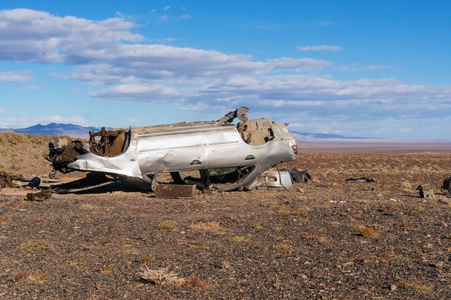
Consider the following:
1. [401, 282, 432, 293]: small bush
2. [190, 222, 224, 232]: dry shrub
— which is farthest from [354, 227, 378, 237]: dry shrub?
[401, 282, 432, 293]: small bush

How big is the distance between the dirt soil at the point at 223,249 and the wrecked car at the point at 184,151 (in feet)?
4.64

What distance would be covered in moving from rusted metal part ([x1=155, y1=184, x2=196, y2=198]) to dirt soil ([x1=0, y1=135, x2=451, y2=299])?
816mm

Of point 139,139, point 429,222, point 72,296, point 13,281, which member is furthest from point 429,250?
point 139,139

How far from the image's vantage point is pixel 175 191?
63.7 feet

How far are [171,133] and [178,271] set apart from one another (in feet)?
36.1

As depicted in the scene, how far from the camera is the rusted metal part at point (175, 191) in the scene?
762 inches

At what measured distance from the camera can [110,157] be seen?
62.1ft

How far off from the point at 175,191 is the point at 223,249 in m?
8.78

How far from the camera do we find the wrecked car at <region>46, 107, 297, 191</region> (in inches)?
752

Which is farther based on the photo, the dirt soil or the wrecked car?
the wrecked car

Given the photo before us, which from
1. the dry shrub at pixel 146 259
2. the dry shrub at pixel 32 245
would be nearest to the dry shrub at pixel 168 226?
the dry shrub at pixel 32 245

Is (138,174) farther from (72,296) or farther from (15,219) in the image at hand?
(72,296)

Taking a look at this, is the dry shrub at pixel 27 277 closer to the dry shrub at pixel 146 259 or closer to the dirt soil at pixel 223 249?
the dirt soil at pixel 223 249

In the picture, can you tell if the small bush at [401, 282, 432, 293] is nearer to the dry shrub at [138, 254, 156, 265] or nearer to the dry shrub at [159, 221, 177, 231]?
the dry shrub at [138, 254, 156, 265]
